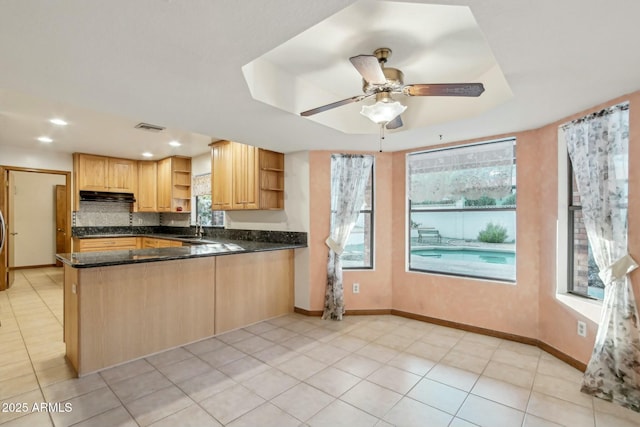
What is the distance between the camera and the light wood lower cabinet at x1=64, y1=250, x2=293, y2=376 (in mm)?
2551

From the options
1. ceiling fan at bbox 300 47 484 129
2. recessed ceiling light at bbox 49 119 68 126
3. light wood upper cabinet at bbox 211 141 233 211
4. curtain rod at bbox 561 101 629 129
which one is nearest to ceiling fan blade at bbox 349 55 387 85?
ceiling fan at bbox 300 47 484 129

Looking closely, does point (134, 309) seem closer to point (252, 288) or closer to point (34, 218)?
point (252, 288)

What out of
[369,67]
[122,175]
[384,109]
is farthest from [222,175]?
[369,67]

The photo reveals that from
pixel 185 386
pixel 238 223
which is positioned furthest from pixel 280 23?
pixel 238 223

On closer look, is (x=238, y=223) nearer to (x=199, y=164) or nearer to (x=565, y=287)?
(x=199, y=164)

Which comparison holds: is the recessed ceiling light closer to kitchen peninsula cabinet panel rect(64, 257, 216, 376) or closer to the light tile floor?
kitchen peninsula cabinet panel rect(64, 257, 216, 376)

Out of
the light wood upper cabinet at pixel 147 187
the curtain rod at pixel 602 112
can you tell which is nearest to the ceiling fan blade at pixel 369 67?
the curtain rod at pixel 602 112

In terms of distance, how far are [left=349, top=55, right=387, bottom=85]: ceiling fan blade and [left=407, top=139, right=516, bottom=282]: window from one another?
225 centimetres

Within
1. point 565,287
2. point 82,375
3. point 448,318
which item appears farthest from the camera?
point 448,318

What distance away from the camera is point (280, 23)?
1.43m

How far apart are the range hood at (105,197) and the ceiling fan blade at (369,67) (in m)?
6.42

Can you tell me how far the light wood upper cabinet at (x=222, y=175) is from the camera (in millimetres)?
4691

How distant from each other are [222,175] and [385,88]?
3.41 meters

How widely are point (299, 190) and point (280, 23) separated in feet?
9.33
